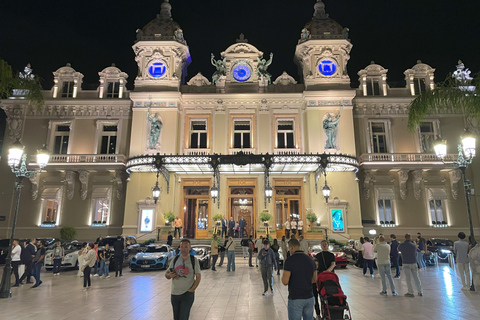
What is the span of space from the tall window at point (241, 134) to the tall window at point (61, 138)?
540 inches

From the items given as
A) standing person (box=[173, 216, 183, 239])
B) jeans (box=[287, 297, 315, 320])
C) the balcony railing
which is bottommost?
jeans (box=[287, 297, 315, 320])

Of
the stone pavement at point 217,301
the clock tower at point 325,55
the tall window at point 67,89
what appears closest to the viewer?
the stone pavement at point 217,301

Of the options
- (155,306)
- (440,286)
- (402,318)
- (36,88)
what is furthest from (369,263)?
(36,88)

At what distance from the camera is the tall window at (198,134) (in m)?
27.8

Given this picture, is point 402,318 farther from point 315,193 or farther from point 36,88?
point 315,193

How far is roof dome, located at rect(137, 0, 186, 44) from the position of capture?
28297mm

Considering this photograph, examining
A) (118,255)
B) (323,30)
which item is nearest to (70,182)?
(118,255)

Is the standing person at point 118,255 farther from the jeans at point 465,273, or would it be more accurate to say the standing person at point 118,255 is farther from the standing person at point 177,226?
the jeans at point 465,273

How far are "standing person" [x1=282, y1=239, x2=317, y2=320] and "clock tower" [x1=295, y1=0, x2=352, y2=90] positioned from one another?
77.4ft

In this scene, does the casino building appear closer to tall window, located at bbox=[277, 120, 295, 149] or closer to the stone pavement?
tall window, located at bbox=[277, 120, 295, 149]

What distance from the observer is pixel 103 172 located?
27.3m

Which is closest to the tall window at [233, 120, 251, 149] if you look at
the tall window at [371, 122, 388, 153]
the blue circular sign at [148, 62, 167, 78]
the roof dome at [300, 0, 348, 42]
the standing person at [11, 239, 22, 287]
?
the blue circular sign at [148, 62, 167, 78]

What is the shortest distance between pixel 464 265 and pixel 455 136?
792 inches

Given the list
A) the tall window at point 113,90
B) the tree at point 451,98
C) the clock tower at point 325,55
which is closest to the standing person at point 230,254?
the tree at point 451,98
